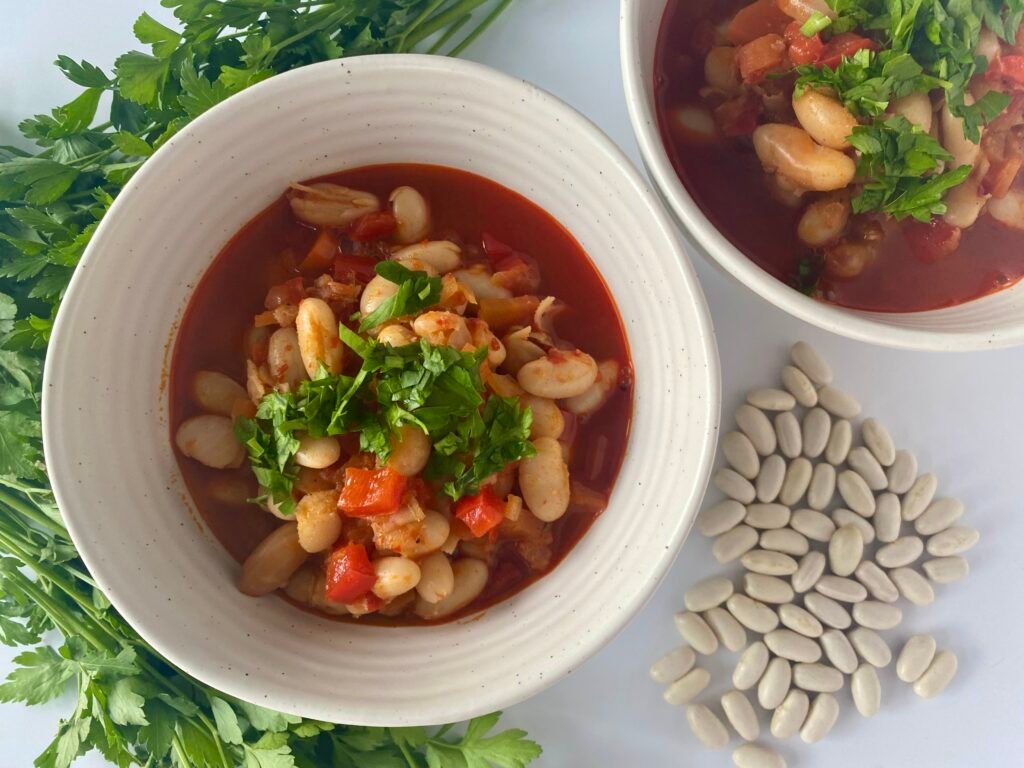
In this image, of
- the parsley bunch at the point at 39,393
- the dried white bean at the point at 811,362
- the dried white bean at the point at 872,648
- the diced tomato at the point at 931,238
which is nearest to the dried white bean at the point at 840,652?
the dried white bean at the point at 872,648

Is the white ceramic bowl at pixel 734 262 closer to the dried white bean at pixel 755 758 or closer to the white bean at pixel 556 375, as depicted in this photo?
the white bean at pixel 556 375

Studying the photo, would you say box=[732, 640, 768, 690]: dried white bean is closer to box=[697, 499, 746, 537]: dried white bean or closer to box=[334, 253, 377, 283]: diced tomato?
box=[697, 499, 746, 537]: dried white bean

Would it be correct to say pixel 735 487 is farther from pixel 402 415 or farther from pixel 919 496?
pixel 402 415

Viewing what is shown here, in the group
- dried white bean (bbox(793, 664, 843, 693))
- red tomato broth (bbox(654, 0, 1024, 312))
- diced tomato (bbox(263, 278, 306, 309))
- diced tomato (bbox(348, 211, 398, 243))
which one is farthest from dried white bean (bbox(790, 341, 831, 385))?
diced tomato (bbox(263, 278, 306, 309))

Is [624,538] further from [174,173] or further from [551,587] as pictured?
[174,173]

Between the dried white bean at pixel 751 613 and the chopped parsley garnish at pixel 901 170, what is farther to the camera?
the dried white bean at pixel 751 613
